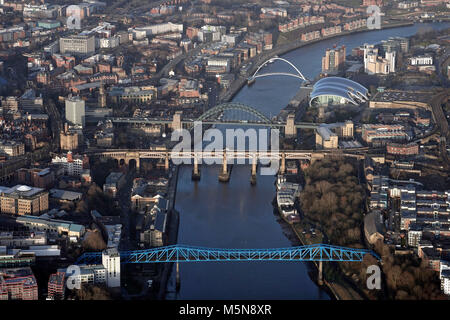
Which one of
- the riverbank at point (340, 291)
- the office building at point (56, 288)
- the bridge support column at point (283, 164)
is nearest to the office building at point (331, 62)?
the bridge support column at point (283, 164)

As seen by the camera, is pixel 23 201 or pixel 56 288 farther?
pixel 23 201

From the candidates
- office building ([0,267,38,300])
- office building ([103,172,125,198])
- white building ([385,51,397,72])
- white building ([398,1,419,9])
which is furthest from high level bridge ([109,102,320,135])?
white building ([398,1,419,9])

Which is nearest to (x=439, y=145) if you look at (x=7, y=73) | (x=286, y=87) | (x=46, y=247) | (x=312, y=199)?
(x=312, y=199)

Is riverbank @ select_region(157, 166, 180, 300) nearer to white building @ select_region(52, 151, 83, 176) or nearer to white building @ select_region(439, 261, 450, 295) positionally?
white building @ select_region(52, 151, 83, 176)

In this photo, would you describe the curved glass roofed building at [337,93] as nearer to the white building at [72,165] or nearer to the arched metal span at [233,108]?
the arched metal span at [233,108]

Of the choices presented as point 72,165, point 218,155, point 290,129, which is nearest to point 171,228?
point 72,165

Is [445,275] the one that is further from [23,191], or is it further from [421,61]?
[421,61]
